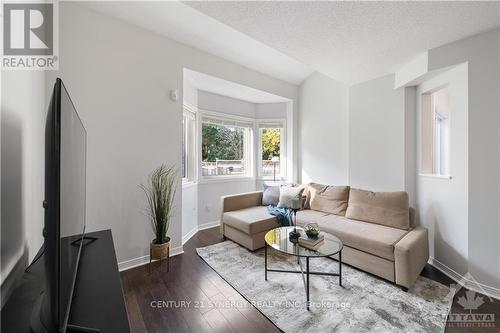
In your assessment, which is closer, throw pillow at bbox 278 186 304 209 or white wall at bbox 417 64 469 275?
white wall at bbox 417 64 469 275

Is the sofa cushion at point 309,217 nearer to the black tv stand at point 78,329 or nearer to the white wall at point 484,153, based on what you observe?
the white wall at point 484,153

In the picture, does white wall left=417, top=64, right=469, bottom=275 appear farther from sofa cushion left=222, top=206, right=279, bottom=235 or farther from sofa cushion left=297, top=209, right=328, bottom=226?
sofa cushion left=222, top=206, right=279, bottom=235

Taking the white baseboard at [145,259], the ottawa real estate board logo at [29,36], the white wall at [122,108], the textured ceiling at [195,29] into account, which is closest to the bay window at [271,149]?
the textured ceiling at [195,29]

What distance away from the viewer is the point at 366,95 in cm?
317

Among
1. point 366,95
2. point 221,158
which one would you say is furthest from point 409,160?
point 221,158

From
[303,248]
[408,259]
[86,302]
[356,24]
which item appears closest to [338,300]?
[303,248]

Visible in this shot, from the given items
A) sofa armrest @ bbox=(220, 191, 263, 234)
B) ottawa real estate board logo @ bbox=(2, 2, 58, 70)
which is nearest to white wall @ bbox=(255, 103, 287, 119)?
sofa armrest @ bbox=(220, 191, 263, 234)

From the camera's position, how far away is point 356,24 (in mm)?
1858

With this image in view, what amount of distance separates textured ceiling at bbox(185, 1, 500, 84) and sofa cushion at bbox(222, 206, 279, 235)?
2093 millimetres

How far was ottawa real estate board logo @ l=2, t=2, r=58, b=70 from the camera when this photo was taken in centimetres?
104

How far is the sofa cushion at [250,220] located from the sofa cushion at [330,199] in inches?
29.2

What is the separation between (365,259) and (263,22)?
2.51m

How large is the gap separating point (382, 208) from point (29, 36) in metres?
3.52

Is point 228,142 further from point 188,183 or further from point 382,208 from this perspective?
point 382,208
